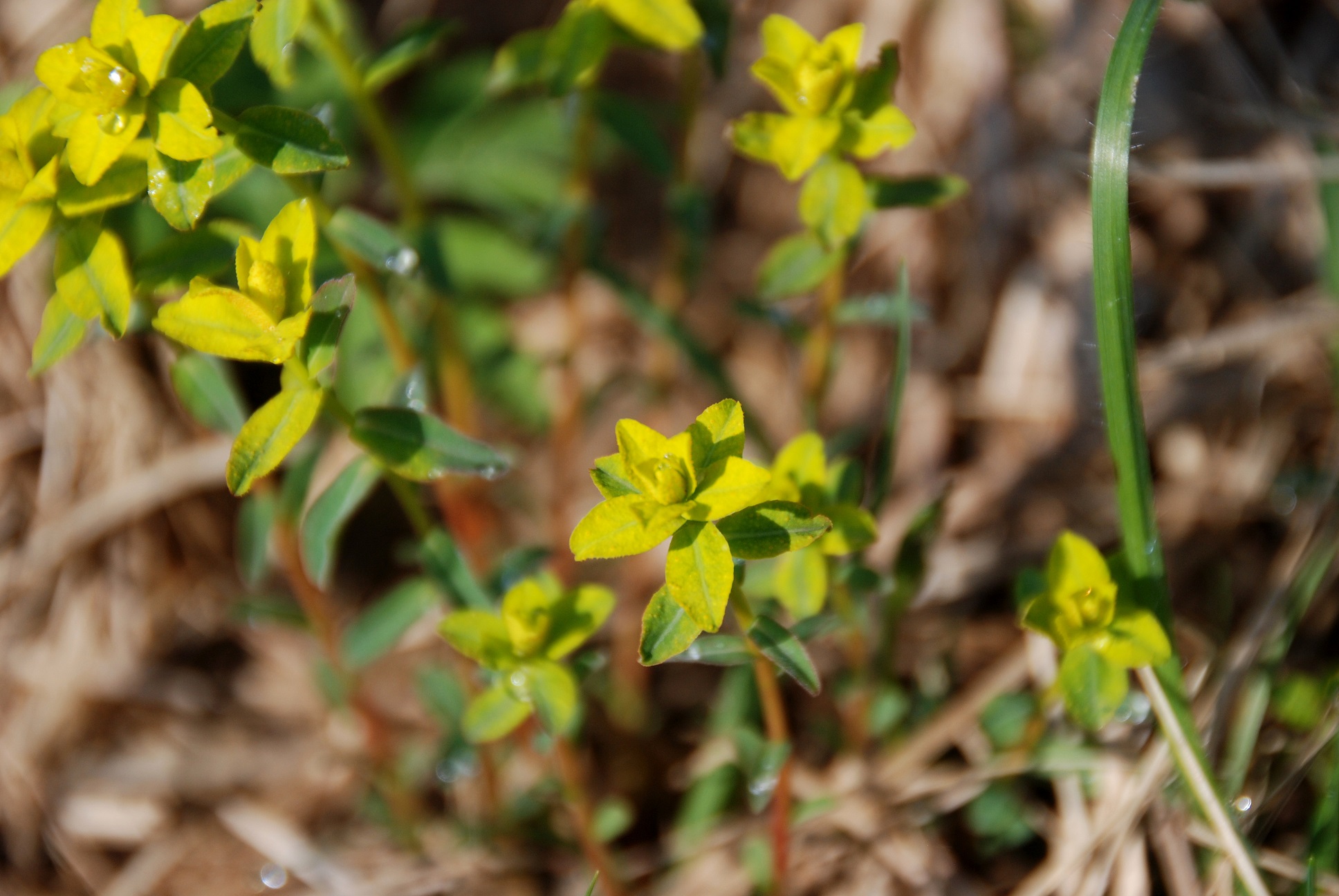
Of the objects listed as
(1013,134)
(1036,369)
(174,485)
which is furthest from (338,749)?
(1013,134)

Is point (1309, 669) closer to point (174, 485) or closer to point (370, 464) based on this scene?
point (370, 464)

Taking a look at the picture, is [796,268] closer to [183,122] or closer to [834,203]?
[834,203]

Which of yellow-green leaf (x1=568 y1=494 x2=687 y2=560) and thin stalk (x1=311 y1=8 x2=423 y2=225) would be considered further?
thin stalk (x1=311 y1=8 x2=423 y2=225)

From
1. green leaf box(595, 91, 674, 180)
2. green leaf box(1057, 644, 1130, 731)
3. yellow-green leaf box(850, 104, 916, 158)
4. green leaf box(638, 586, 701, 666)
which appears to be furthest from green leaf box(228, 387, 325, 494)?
green leaf box(1057, 644, 1130, 731)

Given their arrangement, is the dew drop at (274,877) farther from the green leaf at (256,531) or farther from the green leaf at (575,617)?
the green leaf at (575,617)

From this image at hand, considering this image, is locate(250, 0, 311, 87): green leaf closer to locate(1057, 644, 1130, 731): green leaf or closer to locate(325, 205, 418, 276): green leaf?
locate(325, 205, 418, 276): green leaf

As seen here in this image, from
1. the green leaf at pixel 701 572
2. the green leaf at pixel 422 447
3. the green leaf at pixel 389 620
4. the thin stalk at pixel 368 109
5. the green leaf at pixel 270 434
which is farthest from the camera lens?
the green leaf at pixel 389 620

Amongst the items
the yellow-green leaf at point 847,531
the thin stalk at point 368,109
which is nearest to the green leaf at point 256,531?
the thin stalk at point 368,109

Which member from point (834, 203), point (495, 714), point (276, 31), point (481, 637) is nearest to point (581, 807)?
point (495, 714)
